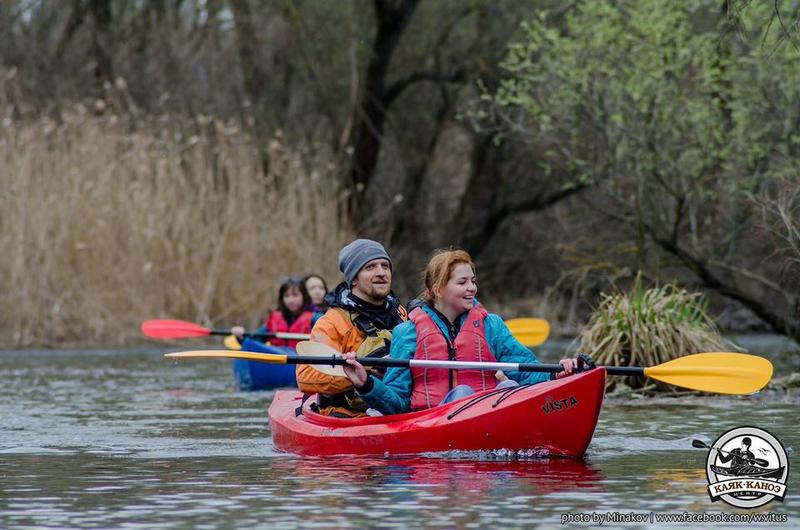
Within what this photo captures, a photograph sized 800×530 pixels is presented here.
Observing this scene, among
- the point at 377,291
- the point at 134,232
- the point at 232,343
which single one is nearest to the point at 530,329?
the point at 377,291

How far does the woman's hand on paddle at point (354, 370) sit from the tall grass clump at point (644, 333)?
4289mm

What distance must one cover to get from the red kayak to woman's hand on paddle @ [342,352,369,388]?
297mm

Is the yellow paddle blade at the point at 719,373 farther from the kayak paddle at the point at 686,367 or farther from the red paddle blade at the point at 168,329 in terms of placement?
the red paddle blade at the point at 168,329

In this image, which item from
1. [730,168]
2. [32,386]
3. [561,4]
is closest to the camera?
[32,386]

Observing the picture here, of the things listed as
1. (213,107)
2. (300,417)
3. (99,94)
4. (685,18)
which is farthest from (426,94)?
(300,417)

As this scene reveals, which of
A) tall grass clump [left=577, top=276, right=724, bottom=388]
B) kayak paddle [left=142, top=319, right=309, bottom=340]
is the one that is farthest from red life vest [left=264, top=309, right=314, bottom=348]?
tall grass clump [left=577, top=276, right=724, bottom=388]

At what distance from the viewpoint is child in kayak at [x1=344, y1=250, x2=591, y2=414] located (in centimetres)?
845

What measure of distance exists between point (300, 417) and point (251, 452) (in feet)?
1.15

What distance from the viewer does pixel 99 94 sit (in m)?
23.3

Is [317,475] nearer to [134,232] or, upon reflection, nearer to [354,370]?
[354,370]

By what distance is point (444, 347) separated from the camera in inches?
340

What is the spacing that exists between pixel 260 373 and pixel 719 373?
6.62 metres

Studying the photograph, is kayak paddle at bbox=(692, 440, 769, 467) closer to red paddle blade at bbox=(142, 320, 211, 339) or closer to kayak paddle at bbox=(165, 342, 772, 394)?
kayak paddle at bbox=(165, 342, 772, 394)

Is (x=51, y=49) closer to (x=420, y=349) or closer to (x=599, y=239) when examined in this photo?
(x=599, y=239)
